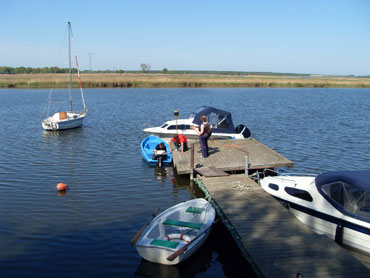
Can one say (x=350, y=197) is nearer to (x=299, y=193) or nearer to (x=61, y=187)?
(x=299, y=193)

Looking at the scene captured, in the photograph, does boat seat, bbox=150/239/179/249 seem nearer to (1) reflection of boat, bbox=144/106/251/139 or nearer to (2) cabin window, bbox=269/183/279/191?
(2) cabin window, bbox=269/183/279/191

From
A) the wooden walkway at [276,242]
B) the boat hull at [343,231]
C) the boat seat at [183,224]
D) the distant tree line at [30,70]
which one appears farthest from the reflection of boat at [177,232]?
the distant tree line at [30,70]

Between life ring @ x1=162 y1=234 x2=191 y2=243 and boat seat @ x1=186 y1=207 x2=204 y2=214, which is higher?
boat seat @ x1=186 y1=207 x2=204 y2=214

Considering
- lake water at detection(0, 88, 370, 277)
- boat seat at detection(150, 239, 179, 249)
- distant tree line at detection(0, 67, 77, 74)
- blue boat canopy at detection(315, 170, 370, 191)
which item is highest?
distant tree line at detection(0, 67, 77, 74)

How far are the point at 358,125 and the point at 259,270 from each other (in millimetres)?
28138

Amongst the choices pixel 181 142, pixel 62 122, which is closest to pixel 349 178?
pixel 181 142

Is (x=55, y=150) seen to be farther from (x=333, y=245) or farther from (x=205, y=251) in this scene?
(x=333, y=245)

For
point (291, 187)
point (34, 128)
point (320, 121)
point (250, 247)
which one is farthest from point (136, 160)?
point (320, 121)

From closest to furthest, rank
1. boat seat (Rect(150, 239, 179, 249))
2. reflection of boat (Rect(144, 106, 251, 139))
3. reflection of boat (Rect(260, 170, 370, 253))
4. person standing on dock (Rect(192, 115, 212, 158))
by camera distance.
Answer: boat seat (Rect(150, 239, 179, 249)) < reflection of boat (Rect(260, 170, 370, 253)) < person standing on dock (Rect(192, 115, 212, 158)) < reflection of boat (Rect(144, 106, 251, 139))

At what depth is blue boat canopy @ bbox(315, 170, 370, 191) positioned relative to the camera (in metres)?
10.3

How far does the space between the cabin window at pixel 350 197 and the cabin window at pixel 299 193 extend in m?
0.72

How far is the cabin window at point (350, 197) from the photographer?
10.2 metres

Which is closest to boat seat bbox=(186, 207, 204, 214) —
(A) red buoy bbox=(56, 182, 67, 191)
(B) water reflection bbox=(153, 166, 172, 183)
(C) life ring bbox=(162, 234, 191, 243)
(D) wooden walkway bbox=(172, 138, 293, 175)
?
(C) life ring bbox=(162, 234, 191, 243)

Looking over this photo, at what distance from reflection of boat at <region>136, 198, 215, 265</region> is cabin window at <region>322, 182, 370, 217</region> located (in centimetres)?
375
